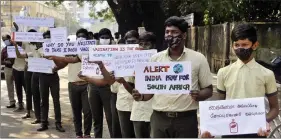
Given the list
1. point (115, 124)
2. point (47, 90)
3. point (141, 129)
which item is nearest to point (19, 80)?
point (47, 90)

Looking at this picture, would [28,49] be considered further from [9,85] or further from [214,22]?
[214,22]

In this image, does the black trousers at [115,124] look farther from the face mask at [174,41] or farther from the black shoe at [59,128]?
the black shoe at [59,128]

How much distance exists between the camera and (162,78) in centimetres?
365

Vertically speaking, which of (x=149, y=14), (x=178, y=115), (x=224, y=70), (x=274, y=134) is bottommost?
(x=274, y=134)

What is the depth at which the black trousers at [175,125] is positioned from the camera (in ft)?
11.8

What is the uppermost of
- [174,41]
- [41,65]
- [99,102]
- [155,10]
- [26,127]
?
[155,10]

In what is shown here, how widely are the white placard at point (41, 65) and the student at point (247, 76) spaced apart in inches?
164

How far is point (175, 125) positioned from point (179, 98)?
9.4 inches

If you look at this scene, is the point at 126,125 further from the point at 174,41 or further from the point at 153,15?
the point at 153,15

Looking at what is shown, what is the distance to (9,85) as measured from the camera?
977 centimetres

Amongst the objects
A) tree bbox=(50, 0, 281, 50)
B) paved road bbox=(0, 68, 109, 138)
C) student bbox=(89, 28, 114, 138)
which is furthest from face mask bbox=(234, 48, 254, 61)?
tree bbox=(50, 0, 281, 50)

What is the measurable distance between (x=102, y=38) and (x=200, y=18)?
16544 millimetres

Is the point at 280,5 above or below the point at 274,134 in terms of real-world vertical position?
above

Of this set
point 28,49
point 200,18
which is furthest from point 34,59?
point 200,18
